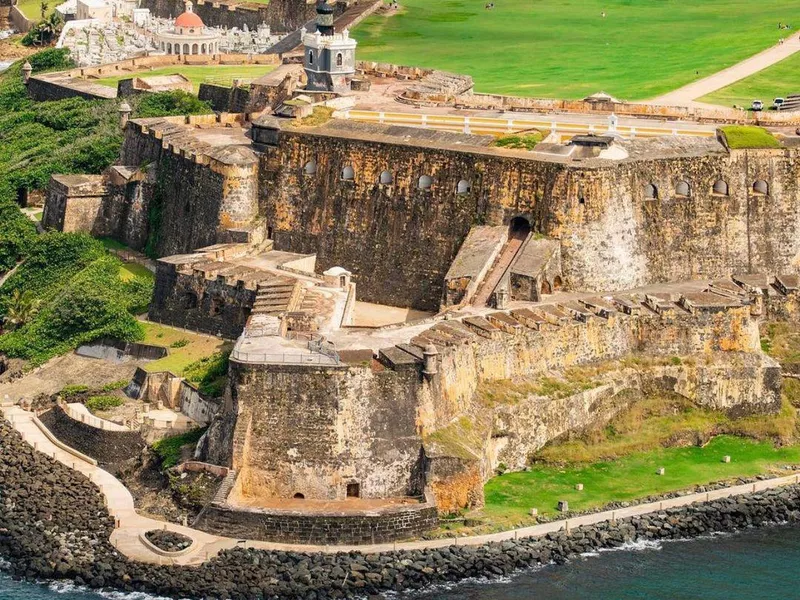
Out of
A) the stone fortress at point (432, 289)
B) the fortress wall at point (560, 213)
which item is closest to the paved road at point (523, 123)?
the stone fortress at point (432, 289)

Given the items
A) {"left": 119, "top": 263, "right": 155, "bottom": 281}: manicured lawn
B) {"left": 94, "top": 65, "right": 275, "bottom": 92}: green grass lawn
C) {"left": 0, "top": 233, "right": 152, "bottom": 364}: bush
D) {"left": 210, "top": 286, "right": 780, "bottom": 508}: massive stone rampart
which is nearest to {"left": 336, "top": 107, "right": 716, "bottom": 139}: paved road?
{"left": 119, "top": 263, "right": 155, "bottom": 281}: manicured lawn

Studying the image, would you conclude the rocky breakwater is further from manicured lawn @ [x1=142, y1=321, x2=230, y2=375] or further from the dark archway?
the dark archway

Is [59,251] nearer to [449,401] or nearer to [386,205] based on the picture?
[386,205]

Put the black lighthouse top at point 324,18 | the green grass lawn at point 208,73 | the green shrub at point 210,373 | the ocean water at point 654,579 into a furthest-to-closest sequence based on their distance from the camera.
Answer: the green grass lawn at point 208,73 < the black lighthouse top at point 324,18 < the green shrub at point 210,373 < the ocean water at point 654,579

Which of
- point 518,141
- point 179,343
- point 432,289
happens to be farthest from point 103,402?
point 518,141

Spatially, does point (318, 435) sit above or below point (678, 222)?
below

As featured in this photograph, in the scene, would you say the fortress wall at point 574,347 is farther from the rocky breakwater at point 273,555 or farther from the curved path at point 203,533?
the rocky breakwater at point 273,555
